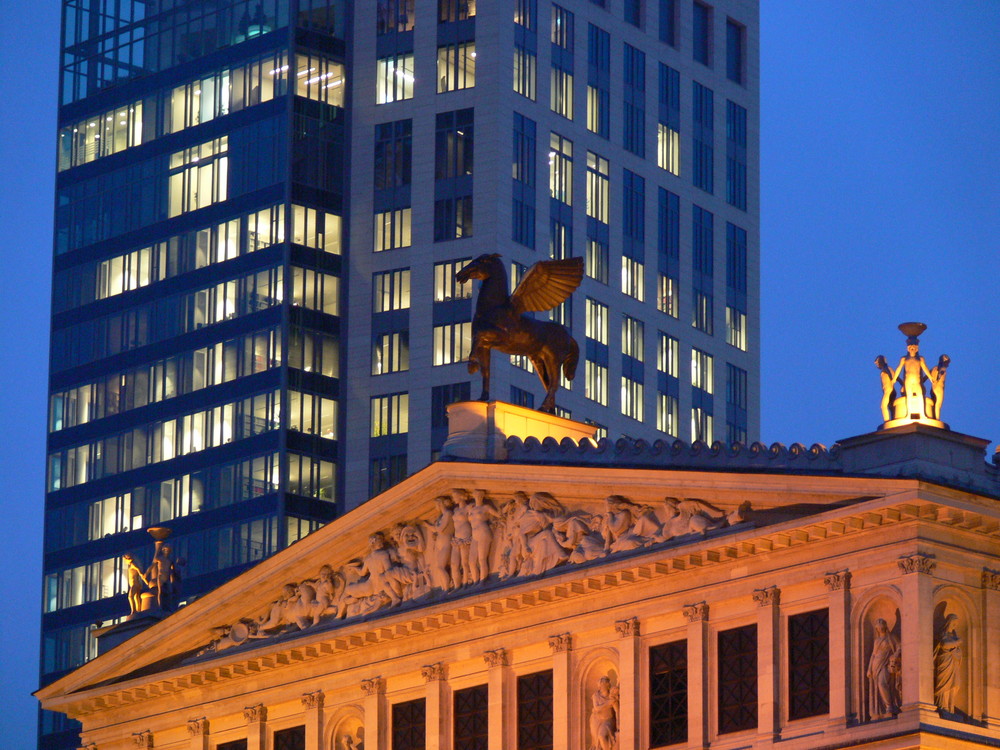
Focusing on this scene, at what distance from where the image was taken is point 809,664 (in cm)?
5638

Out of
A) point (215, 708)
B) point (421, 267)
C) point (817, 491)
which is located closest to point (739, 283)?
point (421, 267)

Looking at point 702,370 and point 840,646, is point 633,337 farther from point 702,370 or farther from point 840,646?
point 840,646

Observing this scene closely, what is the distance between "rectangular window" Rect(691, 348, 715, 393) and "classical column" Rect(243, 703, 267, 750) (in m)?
67.9

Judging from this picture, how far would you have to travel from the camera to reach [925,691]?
5331cm

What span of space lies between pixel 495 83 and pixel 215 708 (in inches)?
2309

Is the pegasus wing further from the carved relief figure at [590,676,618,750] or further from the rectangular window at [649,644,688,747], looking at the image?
the rectangular window at [649,644,688,747]

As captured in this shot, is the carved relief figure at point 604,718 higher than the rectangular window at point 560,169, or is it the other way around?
the rectangular window at point 560,169

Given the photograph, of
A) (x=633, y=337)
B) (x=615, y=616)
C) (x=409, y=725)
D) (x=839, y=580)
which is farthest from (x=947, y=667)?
(x=633, y=337)

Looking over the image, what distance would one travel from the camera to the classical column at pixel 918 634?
175 ft

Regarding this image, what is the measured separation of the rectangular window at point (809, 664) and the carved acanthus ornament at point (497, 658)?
890cm

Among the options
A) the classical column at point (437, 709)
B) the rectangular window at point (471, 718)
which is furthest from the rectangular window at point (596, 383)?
the rectangular window at point (471, 718)

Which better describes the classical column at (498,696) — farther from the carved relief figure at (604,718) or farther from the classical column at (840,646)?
the classical column at (840,646)

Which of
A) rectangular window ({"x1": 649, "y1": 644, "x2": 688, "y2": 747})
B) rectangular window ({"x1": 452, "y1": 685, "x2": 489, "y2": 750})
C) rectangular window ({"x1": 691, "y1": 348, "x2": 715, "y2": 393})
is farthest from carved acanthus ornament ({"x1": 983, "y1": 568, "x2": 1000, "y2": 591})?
rectangular window ({"x1": 691, "y1": 348, "x2": 715, "y2": 393})

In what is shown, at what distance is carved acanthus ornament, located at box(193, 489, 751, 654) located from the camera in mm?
59844
